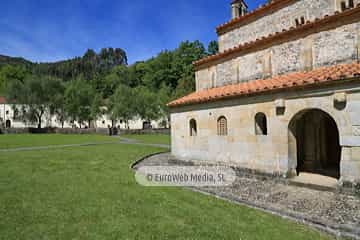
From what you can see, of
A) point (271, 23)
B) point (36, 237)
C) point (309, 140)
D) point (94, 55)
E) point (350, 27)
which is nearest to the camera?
point (36, 237)

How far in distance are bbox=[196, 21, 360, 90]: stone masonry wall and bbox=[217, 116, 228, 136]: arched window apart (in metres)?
2.72

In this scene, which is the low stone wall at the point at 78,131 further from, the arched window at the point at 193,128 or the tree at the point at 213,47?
the arched window at the point at 193,128

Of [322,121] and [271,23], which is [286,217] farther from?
[271,23]

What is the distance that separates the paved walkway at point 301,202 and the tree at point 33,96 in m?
53.7

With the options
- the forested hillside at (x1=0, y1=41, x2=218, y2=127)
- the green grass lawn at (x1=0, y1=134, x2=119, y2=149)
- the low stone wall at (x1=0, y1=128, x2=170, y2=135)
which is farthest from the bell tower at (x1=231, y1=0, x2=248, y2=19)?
the low stone wall at (x1=0, y1=128, x2=170, y2=135)

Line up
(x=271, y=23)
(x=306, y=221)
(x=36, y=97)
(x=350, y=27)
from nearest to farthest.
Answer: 1. (x=306, y=221)
2. (x=350, y=27)
3. (x=271, y=23)
4. (x=36, y=97)

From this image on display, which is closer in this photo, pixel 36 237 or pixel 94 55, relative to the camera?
pixel 36 237

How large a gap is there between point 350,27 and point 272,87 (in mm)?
3420

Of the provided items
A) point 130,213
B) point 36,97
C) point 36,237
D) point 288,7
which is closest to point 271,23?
point 288,7

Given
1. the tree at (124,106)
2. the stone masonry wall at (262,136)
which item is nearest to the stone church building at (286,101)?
the stone masonry wall at (262,136)

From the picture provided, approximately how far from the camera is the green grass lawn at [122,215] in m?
4.75

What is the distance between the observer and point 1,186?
8117 millimetres

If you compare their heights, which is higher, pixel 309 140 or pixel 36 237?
pixel 309 140

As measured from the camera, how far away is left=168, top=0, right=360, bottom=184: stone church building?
7.52 m
